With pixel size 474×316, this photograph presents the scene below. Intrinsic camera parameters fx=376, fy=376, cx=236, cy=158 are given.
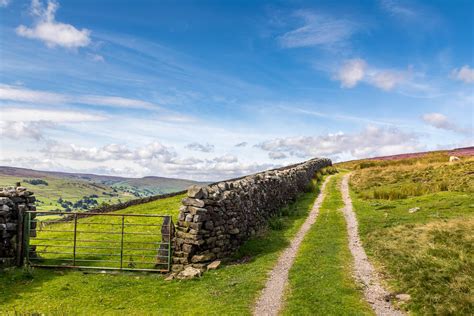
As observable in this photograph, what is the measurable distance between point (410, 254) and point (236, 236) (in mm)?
7384

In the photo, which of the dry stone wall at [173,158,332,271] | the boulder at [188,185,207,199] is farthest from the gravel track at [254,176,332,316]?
the boulder at [188,185,207,199]

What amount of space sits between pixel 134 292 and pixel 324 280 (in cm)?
648

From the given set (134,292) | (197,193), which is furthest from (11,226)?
(197,193)

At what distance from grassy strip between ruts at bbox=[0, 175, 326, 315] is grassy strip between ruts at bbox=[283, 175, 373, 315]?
1.23 meters

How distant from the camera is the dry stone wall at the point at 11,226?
50.8 ft

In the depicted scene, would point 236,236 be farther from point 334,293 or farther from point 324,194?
point 324,194

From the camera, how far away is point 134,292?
12.9 meters

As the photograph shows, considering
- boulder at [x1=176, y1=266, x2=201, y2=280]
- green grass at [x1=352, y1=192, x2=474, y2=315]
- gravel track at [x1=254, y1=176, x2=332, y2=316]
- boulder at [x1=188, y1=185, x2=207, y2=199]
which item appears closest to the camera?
green grass at [x1=352, y1=192, x2=474, y2=315]

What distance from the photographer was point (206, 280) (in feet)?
44.9

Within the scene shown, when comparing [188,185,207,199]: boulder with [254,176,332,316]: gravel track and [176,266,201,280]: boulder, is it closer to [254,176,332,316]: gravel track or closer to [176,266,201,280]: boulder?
[176,266,201,280]: boulder

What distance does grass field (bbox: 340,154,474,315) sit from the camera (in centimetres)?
1059

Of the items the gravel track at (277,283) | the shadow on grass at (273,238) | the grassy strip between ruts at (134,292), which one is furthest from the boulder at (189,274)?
the gravel track at (277,283)

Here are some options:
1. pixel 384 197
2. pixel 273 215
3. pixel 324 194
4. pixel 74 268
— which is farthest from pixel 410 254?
pixel 324 194

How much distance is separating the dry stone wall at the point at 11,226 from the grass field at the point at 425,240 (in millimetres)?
14641
